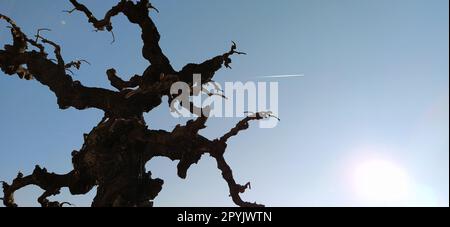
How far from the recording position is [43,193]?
1412 cm

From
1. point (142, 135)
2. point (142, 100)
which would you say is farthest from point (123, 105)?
point (142, 135)

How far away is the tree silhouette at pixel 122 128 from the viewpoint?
13.1 meters

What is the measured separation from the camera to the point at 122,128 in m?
13.5

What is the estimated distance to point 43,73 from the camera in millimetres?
15227

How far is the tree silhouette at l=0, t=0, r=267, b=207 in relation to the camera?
13055 millimetres
